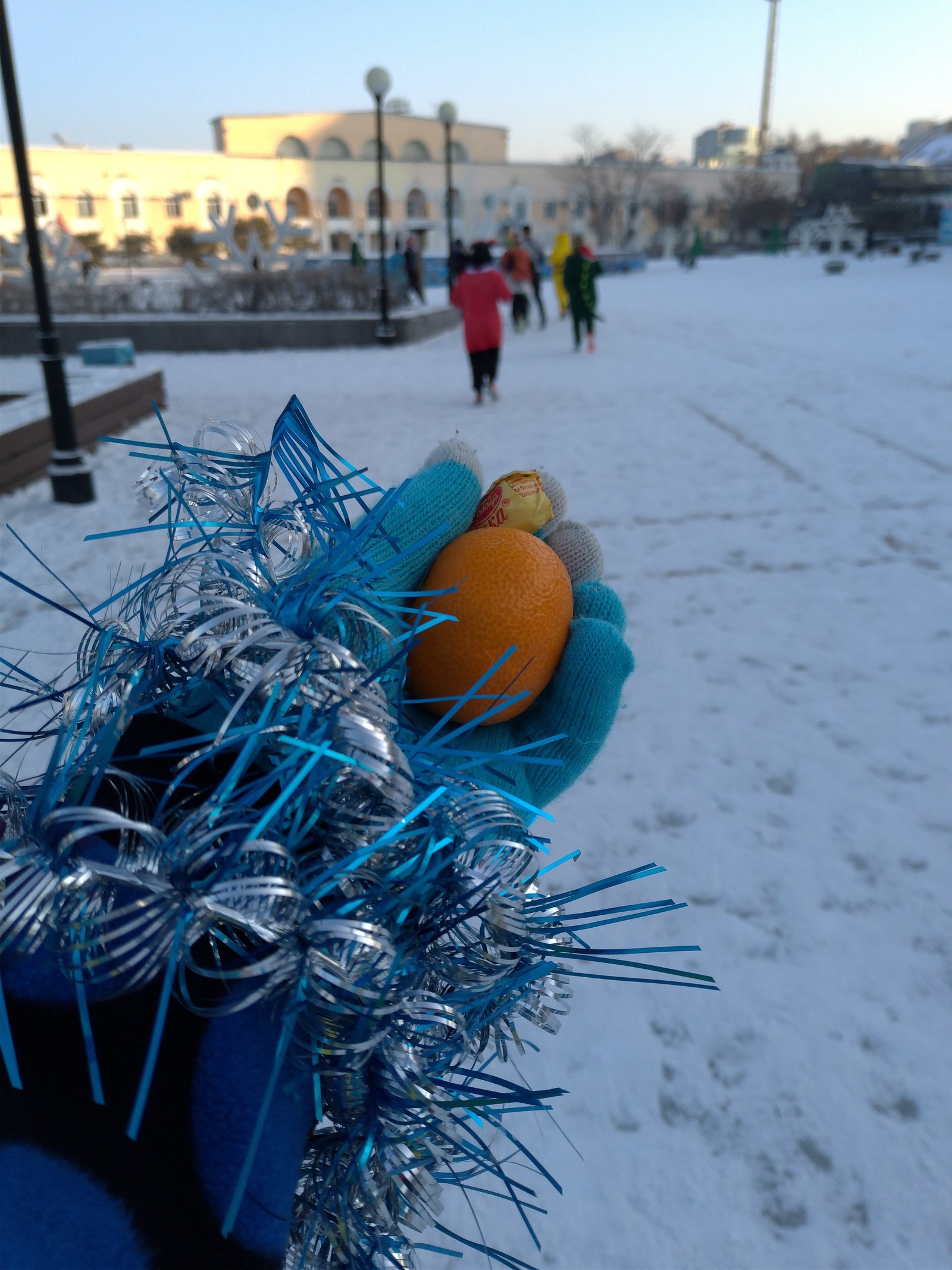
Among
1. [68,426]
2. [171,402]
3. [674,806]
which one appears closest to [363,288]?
[171,402]

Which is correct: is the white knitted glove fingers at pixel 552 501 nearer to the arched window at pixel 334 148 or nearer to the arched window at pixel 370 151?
the arched window at pixel 370 151

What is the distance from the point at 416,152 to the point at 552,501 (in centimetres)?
7205

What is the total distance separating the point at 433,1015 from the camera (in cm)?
73

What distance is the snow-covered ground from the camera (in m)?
1.60

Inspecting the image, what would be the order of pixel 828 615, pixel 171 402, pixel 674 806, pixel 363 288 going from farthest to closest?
pixel 363 288 < pixel 171 402 < pixel 828 615 < pixel 674 806

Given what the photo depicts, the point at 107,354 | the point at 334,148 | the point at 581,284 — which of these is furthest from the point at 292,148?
the point at 107,354

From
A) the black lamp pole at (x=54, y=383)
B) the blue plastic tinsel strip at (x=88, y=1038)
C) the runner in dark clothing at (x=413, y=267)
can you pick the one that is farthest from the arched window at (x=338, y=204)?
the blue plastic tinsel strip at (x=88, y=1038)

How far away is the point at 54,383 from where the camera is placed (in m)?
5.69

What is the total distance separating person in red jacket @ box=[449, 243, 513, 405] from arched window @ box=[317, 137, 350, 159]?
62.2 metres

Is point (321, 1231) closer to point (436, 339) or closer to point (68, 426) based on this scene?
point (68, 426)

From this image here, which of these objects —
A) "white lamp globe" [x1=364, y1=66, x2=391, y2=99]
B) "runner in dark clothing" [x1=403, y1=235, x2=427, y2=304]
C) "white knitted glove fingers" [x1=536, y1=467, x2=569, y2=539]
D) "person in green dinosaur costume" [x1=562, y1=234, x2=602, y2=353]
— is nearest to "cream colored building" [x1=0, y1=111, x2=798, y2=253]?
"runner in dark clothing" [x1=403, y1=235, x2=427, y2=304]

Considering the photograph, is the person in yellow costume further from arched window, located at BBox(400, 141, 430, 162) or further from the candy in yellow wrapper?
arched window, located at BBox(400, 141, 430, 162)

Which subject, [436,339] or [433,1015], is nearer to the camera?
[433,1015]

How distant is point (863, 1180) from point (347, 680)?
1.62m
